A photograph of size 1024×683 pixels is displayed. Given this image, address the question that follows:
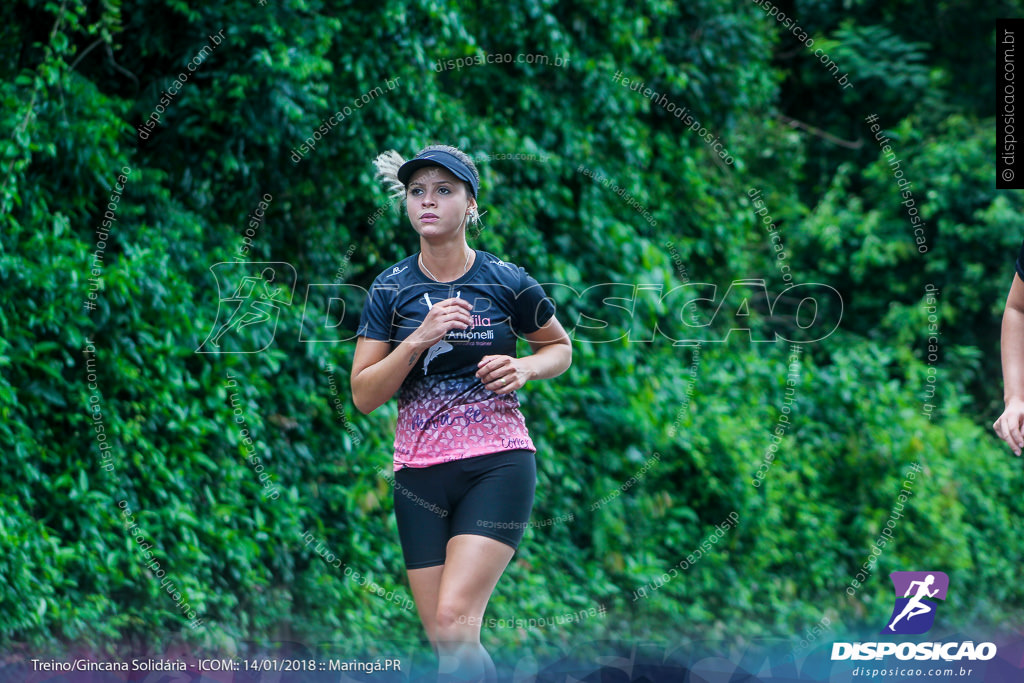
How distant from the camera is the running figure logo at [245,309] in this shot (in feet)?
15.9

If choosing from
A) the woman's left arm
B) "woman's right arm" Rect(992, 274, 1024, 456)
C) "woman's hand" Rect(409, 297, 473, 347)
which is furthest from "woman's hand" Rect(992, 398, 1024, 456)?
"woman's hand" Rect(409, 297, 473, 347)

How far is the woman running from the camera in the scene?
2908 millimetres

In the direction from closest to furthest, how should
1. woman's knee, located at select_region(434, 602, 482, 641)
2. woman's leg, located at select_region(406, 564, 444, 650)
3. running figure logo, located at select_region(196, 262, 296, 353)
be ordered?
1. woman's knee, located at select_region(434, 602, 482, 641)
2. woman's leg, located at select_region(406, 564, 444, 650)
3. running figure logo, located at select_region(196, 262, 296, 353)

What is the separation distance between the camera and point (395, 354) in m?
2.84

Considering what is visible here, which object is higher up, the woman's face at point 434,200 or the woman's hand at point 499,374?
the woman's face at point 434,200

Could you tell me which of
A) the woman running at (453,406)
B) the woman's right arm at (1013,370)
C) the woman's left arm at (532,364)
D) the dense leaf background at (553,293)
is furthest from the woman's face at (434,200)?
the dense leaf background at (553,293)

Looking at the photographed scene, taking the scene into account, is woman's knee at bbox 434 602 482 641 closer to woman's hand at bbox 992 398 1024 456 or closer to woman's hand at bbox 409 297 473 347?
woman's hand at bbox 409 297 473 347

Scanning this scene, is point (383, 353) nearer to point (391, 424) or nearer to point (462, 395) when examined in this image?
point (462, 395)

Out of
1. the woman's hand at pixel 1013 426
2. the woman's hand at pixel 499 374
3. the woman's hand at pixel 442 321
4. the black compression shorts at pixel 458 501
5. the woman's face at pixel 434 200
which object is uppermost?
the woman's face at pixel 434 200

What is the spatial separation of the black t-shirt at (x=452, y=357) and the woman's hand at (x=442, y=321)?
125 millimetres

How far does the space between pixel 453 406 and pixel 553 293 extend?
11.2 feet

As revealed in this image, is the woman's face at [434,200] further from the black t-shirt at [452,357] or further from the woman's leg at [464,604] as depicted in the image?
the woman's leg at [464,604]

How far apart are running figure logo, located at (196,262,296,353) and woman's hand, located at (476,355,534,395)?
2.27 metres

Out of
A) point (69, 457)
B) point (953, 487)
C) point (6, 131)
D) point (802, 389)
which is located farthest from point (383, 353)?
point (953, 487)
